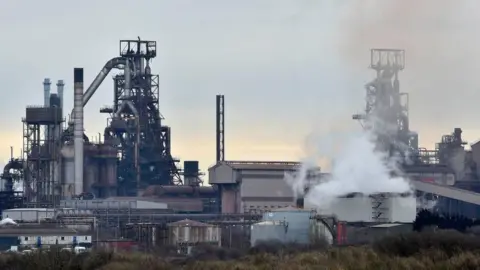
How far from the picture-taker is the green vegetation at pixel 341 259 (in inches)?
2398

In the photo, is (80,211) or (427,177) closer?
(80,211)

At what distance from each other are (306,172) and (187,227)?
13057mm

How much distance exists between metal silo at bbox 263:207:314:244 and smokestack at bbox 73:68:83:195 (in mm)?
30915

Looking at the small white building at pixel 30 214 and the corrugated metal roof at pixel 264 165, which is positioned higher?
the corrugated metal roof at pixel 264 165

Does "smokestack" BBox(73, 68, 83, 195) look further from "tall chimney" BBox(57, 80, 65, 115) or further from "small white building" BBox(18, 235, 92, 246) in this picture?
"small white building" BBox(18, 235, 92, 246)

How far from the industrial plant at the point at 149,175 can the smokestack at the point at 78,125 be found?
0.30 ft

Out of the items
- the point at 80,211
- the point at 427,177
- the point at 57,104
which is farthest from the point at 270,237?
the point at 57,104

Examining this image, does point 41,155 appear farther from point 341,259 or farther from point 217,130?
point 341,259

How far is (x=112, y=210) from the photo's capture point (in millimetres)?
127188

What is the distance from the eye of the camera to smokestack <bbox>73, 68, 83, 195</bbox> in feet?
436

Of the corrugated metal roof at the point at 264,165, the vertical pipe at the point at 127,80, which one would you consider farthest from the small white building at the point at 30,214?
the vertical pipe at the point at 127,80

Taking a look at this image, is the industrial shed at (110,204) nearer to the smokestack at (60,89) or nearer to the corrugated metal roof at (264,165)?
the corrugated metal roof at (264,165)

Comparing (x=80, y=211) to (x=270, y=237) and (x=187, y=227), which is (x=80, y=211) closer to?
(x=187, y=227)

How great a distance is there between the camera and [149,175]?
143 metres
